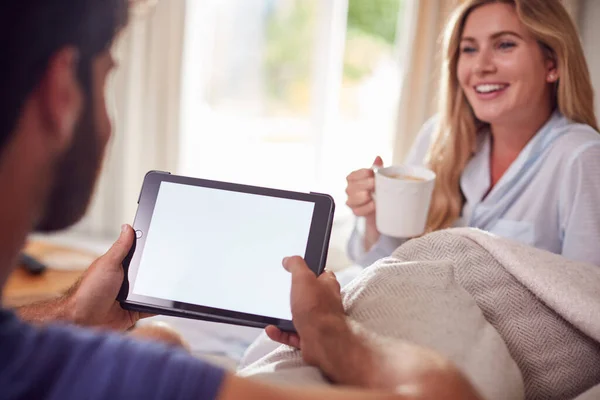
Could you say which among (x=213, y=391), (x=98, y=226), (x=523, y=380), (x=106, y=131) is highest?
(x=106, y=131)

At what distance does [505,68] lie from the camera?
1.61m

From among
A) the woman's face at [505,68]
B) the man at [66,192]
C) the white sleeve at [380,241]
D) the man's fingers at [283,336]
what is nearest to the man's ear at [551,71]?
the woman's face at [505,68]

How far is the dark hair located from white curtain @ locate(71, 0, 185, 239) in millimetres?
2330

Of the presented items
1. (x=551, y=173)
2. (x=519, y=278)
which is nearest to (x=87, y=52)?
(x=519, y=278)

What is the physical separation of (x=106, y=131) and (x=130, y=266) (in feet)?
1.35

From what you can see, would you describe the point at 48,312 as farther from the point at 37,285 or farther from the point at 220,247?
the point at 37,285

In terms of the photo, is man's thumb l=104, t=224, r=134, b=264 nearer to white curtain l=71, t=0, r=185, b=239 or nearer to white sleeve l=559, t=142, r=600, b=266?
white sleeve l=559, t=142, r=600, b=266

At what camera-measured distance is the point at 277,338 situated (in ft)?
3.10

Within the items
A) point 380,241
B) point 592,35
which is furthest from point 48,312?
point 592,35

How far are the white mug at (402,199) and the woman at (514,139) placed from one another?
0.09m

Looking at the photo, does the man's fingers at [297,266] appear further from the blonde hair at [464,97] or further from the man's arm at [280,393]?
the blonde hair at [464,97]

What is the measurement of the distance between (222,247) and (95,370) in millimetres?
458

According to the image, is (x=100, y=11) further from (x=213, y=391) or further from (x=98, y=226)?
(x=98, y=226)

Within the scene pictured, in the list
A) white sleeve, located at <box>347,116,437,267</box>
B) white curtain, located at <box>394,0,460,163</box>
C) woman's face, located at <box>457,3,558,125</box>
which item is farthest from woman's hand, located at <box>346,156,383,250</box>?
white curtain, located at <box>394,0,460,163</box>
